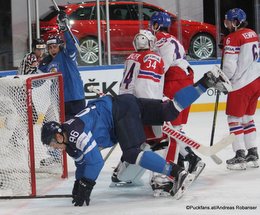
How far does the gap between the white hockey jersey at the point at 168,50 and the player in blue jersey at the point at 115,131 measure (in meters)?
0.64

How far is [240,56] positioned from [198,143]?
0.96m

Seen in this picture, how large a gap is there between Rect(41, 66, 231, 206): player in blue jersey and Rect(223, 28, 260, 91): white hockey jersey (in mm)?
954

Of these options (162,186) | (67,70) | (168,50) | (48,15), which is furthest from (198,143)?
(48,15)

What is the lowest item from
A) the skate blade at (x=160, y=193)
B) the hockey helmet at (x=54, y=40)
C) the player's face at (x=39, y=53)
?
the skate blade at (x=160, y=193)

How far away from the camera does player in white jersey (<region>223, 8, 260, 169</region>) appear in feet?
18.9

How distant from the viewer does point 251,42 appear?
A: 579 centimetres

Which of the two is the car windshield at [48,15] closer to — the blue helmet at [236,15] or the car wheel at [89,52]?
the car wheel at [89,52]

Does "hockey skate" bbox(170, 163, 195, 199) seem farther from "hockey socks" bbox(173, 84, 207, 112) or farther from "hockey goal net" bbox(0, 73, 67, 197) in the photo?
"hockey goal net" bbox(0, 73, 67, 197)

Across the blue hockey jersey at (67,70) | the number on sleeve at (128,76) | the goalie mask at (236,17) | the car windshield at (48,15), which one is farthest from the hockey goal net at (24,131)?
the car windshield at (48,15)

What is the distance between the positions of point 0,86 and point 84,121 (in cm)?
92

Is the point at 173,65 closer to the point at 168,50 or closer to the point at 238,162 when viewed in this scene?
the point at 168,50

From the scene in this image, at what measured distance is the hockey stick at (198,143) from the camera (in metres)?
5.04

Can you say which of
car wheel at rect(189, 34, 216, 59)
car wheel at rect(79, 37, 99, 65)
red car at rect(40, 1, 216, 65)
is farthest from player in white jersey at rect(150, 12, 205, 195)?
car wheel at rect(189, 34, 216, 59)

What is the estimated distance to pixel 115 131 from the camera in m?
4.75
